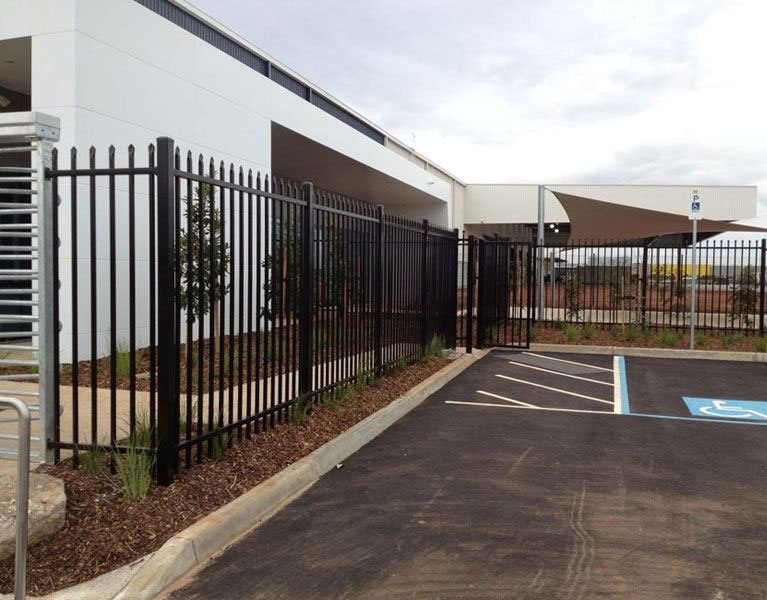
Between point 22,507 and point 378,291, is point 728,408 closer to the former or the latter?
point 378,291

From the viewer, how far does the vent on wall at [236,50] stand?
14.1 metres

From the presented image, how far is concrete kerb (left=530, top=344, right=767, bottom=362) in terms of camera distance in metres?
13.8

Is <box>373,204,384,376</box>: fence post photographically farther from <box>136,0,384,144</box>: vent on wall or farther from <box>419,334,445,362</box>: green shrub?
<box>136,0,384,144</box>: vent on wall

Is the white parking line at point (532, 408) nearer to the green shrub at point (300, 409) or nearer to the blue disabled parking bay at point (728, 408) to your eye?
the blue disabled parking bay at point (728, 408)

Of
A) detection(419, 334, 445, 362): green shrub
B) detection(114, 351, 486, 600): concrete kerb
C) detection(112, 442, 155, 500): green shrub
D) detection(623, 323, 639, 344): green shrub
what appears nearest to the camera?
detection(114, 351, 486, 600): concrete kerb

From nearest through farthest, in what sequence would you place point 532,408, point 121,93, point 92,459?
point 92,459 < point 532,408 < point 121,93

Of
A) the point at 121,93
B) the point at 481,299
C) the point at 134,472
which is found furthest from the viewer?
the point at 481,299

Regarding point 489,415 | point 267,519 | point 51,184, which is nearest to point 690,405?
point 489,415

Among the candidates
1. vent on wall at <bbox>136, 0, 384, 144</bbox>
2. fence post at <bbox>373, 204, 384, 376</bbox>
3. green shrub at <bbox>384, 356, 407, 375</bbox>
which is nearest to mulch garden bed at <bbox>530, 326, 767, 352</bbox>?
green shrub at <bbox>384, 356, 407, 375</bbox>

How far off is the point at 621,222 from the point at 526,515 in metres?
17.8

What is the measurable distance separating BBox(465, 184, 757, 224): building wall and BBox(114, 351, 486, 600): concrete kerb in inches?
1518

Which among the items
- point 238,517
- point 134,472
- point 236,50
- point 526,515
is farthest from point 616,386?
point 236,50

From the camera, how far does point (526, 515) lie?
194 inches

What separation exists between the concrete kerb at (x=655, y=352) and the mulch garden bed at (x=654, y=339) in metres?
0.44
